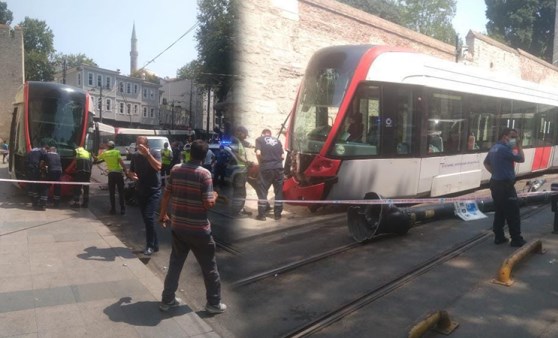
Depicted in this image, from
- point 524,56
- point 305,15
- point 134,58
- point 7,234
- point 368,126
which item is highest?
point 134,58

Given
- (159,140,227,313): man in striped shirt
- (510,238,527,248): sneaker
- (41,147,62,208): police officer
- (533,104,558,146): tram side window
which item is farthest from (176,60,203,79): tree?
(159,140,227,313): man in striped shirt

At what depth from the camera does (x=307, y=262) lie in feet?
19.2

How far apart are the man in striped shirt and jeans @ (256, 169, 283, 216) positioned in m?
3.91

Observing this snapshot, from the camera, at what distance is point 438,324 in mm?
3992

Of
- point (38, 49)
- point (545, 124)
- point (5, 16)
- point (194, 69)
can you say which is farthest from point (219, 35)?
point (38, 49)

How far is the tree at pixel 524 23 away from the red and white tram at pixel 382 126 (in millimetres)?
29942

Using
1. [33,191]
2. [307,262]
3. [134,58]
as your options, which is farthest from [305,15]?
[134,58]

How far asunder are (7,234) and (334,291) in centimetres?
562

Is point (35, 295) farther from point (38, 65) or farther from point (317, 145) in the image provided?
point (38, 65)

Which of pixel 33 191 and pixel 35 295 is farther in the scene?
pixel 33 191

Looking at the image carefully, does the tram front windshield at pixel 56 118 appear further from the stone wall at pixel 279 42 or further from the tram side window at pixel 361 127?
the tram side window at pixel 361 127

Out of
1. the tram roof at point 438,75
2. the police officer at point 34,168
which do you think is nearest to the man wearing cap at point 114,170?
the police officer at point 34,168

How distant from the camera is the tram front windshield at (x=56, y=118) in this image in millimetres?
11820

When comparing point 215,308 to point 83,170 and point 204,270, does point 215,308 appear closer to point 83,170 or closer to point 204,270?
point 204,270
